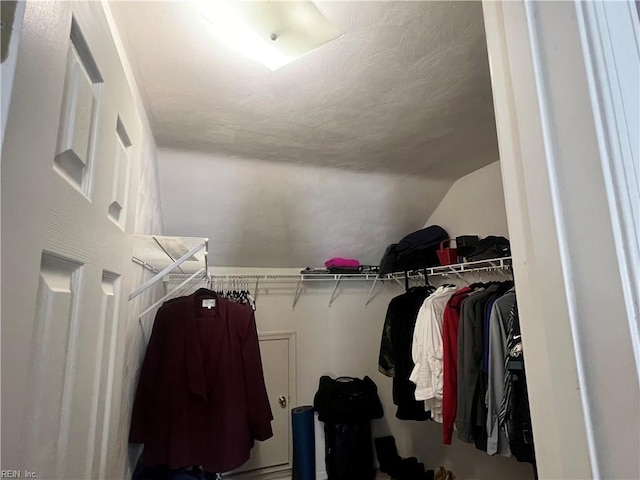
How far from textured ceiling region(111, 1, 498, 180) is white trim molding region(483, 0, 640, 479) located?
0.70 meters

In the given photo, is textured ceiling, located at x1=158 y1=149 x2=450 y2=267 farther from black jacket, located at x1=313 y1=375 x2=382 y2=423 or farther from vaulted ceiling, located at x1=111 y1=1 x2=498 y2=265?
black jacket, located at x1=313 y1=375 x2=382 y2=423

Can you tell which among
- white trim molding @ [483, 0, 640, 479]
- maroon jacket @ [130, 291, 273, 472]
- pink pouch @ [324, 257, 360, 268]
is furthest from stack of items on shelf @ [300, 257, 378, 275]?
white trim molding @ [483, 0, 640, 479]

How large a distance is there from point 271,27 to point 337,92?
454 millimetres

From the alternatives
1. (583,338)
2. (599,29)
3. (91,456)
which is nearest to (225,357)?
(91,456)

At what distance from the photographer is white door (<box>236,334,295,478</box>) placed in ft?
8.13

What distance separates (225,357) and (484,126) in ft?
5.88

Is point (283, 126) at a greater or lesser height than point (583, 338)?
greater

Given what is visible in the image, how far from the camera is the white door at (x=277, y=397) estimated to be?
2478 mm

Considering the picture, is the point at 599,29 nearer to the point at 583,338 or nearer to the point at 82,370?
the point at 583,338

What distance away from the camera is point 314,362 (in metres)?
2.78

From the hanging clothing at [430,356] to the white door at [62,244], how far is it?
154 cm

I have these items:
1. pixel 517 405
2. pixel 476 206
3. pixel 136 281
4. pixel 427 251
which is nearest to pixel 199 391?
pixel 136 281

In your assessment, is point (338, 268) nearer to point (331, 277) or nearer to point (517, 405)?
point (331, 277)

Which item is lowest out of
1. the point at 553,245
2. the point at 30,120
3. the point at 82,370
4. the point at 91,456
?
the point at 91,456
